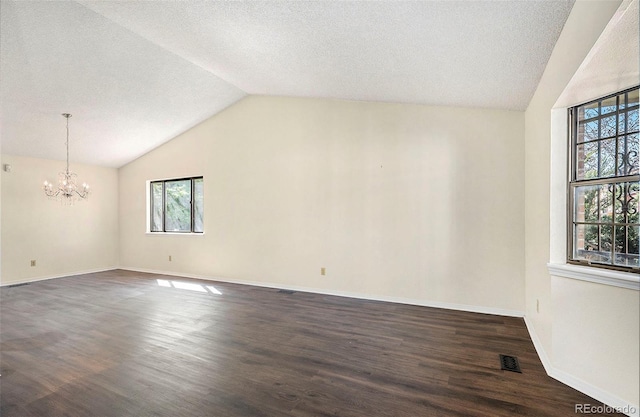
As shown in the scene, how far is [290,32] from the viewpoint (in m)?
2.85

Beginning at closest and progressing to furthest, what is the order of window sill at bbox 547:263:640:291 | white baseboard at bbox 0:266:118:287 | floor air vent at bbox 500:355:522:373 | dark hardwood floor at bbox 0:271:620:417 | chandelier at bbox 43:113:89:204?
window sill at bbox 547:263:640:291 → dark hardwood floor at bbox 0:271:620:417 → floor air vent at bbox 500:355:522:373 → white baseboard at bbox 0:266:118:287 → chandelier at bbox 43:113:89:204

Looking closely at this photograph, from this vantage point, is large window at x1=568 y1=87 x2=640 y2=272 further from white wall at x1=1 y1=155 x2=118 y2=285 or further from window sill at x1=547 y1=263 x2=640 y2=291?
white wall at x1=1 y1=155 x2=118 y2=285

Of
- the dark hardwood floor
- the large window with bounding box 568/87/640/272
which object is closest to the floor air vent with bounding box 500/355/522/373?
the dark hardwood floor

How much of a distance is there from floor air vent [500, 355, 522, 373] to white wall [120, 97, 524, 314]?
4.19ft

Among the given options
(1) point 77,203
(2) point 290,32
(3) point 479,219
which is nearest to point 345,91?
(2) point 290,32

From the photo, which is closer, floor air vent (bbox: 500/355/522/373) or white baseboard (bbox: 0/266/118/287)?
floor air vent (bbox: 500/355/522/373)

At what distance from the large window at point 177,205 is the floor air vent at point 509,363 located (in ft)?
17.7

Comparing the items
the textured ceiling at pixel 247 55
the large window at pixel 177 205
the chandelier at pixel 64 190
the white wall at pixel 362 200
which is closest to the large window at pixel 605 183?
the textured ceiling at pixel 247 55

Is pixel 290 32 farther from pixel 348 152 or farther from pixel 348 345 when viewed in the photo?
pixel 348 345

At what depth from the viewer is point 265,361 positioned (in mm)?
2648

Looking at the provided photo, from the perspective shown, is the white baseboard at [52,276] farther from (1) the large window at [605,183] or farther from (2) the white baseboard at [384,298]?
(1) the large window at [605,183]

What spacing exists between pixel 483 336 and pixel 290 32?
3.49m

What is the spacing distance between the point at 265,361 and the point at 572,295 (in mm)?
2418

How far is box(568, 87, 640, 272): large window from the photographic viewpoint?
2.09 meters
